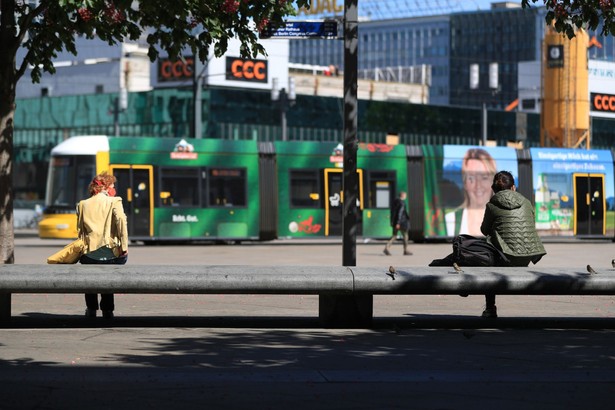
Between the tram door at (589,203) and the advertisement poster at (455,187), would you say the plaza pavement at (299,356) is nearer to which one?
the advertisement poster at (455,187)

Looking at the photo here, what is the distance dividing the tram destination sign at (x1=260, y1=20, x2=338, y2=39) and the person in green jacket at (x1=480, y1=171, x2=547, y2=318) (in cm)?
353

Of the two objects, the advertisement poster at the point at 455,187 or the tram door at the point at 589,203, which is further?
the tram door at the point at 589,203

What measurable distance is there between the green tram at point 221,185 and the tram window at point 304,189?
3 centimetres

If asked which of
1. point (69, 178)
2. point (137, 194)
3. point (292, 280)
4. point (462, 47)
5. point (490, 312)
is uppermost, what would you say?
point (462, 47)

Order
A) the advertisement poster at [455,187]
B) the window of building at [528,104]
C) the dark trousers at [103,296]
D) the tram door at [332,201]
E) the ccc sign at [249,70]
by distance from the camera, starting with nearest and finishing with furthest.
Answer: the dark trousers at [103,296]
the tram door at [332,201]
the advertisement poster at [455,187]
the ccc sign at [249,70]
the window of building at [528,104]

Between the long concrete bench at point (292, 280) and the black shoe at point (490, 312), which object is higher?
the long concrete bench at point (292, 280)

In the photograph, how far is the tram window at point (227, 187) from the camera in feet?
125

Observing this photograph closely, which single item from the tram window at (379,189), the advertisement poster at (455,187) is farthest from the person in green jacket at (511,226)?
the advertisement poster at (455,187)

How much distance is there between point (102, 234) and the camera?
530 inches

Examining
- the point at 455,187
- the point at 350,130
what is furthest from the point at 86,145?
the point at 350,130

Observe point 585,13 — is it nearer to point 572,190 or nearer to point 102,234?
point 102,234

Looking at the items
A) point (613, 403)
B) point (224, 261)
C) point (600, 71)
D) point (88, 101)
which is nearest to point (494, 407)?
point (613, 403)

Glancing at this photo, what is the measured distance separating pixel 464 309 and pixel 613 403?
7.52 metres

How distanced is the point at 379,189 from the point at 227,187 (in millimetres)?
4985
